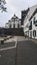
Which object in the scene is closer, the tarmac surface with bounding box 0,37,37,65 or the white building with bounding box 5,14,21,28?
the tarmac surface with bounding box 0,37,37,65

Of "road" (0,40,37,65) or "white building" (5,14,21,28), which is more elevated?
"white building" (5,14,21,28)

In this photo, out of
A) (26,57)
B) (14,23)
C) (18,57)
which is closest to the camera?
(26,57)

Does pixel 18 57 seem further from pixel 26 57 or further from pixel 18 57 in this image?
pixel 26 57

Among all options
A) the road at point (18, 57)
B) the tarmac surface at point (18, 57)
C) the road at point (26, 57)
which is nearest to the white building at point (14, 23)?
the road at point (26, 57)

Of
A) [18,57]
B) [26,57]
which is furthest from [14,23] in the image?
[26,57]

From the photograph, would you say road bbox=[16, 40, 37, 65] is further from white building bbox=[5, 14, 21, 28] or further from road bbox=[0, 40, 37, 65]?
white building bbox=[5, 14, 21, 28]

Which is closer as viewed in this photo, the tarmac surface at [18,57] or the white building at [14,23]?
the tarmac surface at [18,57]

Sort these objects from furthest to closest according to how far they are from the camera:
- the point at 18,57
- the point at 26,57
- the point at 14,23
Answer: the point at 14,23 < the point at 18,57 < the point at 26,57

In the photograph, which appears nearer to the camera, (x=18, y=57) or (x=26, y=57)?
(x=26, y=57)

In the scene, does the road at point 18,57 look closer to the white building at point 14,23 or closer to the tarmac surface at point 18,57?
the tarmac surface at point 18,57

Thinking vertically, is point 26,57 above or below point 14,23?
below

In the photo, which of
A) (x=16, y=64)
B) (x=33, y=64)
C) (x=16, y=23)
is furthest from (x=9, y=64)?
(x=16, y=23)

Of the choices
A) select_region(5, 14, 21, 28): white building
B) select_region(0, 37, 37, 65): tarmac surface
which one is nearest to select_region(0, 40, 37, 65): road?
select_region(0, 37, 37, 65): tarmac surface

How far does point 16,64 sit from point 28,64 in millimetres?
596
